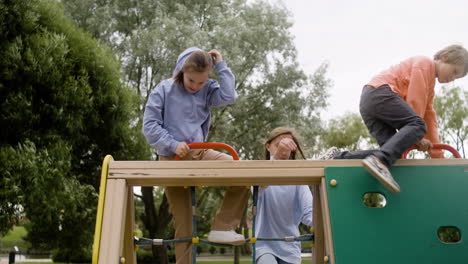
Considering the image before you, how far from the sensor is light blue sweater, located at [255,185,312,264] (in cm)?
377

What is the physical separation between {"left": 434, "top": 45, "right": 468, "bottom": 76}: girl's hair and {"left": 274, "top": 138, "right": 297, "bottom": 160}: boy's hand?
1282 mm

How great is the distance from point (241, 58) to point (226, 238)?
13.6 metres

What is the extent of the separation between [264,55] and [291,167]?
47.3ft

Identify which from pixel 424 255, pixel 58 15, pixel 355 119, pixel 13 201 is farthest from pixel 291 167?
pixel 355 119

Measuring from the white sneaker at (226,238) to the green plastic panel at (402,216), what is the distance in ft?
2.58

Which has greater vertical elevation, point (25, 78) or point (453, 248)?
point (25, 78)

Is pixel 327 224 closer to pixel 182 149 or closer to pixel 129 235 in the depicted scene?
pixel 182 149

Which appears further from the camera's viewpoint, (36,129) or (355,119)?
(355,119)

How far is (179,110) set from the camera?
11.3ft

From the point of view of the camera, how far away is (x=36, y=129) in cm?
1080

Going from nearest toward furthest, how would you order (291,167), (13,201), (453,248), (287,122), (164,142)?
(453,248) < (291,167) < (164,142) < (13,201) < (287,122)

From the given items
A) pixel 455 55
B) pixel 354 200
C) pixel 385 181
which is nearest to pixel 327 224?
pixel 354 200

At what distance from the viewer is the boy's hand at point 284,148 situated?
3.74 m

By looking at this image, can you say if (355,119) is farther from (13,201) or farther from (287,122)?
(13,201)
